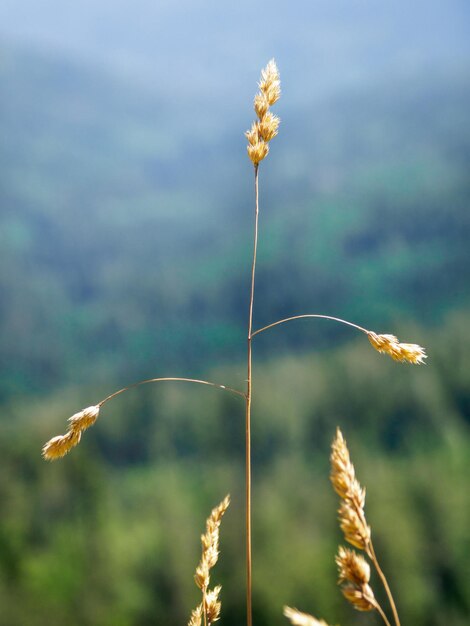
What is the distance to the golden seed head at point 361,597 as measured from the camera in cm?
27

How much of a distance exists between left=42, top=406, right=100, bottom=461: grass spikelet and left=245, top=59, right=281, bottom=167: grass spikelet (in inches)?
9.9

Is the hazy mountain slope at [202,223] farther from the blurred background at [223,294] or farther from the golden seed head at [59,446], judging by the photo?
Answer: the golden seed head at [59,446]

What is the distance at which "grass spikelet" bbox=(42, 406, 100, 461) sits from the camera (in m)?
0.42

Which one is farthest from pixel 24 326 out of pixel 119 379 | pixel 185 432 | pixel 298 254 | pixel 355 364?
pixel 355 364

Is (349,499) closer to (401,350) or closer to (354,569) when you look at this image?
(354,569)

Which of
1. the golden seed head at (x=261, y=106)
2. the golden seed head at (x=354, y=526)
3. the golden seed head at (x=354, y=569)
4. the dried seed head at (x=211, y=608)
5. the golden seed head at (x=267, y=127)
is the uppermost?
the golden seed head at (x=261, y=106)

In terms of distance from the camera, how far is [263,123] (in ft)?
1.59

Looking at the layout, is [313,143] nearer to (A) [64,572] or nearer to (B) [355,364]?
(B) [355,364]

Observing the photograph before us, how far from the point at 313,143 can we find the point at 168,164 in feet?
1.71

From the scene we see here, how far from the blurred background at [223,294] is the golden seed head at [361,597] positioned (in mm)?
1443

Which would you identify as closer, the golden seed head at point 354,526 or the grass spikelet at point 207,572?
the golden seed head at point 354,526

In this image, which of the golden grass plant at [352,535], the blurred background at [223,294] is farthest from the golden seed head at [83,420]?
the blurred background at [223,294]

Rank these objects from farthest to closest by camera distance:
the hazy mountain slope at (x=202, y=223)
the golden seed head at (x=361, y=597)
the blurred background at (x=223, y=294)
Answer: the hazy mountain slope at (x=202, y=223), the blurred background at (x=223, y=294), the golden seed head at (x=361, y=597)

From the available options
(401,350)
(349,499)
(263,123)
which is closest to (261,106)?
(263,123)
